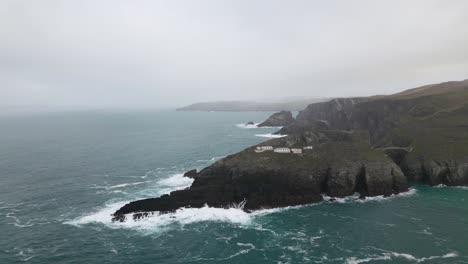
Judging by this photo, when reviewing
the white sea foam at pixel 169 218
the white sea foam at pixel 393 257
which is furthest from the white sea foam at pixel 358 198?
the white sea foam at pixel 393 257

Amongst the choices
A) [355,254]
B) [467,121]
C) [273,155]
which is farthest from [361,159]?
[467,121]

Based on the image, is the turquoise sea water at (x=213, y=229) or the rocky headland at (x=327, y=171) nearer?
the turquoise sea water at (x=213, y=229)

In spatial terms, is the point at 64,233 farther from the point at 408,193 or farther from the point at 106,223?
the point at 408,193

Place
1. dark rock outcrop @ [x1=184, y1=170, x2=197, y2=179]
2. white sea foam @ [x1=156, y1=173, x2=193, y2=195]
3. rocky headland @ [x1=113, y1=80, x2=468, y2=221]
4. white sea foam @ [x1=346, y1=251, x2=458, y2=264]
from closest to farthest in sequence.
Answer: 1. white sea foam @ [x1=346, y1=251, x2=458, y2=264]
2. rocky headland @ [x1=113, y1=80, x2=468, y2=221]
3. white sea foam @ [x1=156, y1=173, x2=193, y2=195]
4. dark rock outcrop @ [x1=184, y1=170, x2=197, y2=179]

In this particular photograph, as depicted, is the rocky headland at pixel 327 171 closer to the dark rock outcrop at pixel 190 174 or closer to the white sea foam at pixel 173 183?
the dark rock outcrop at pixel 190 174

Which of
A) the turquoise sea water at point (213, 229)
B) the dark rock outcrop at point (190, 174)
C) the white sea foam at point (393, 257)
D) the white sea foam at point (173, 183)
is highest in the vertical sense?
the dark rock outcrop at point (190, 174)

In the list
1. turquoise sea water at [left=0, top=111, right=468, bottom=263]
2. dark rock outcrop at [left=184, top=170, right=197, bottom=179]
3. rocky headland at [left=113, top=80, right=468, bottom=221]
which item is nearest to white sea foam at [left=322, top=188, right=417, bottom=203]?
turquoise sea water at [left=0, top=111, right=468, bottom=263]

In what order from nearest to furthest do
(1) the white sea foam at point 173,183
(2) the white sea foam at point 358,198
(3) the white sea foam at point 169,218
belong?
(3) the white sea foam at point 169,218, (2) the white sea foam at point 358,198, (1) the white sea foam at point 173,183

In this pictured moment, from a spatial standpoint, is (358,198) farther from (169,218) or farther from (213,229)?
(169,218)

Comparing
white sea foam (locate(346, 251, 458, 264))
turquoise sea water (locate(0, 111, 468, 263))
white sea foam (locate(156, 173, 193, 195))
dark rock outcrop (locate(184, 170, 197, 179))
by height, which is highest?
dark rock outcrop (locate(184, 170, 197, 179))

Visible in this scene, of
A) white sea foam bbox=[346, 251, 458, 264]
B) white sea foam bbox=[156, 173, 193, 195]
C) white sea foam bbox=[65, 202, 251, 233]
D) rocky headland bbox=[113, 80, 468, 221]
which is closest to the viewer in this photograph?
white sea foam bbox=[346, 251, 458, 264]

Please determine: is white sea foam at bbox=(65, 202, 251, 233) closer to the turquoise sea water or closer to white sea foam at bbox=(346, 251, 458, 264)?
the turquoise sea water

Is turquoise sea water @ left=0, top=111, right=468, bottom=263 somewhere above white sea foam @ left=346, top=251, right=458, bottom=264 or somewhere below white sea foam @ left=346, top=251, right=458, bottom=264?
above
